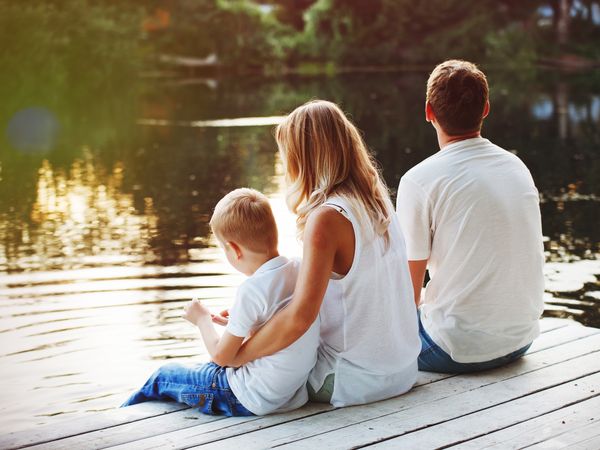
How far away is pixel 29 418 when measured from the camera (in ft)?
14.1

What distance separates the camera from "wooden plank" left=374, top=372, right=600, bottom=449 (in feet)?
8.93

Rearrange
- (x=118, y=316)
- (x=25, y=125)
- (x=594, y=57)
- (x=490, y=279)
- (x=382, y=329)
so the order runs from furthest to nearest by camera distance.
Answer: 1. (x=594, y=57)
2. (x=25, y=125)
3. (x=118, y=316)
4. (x=490, y=279)
5. (x=382, y=329)

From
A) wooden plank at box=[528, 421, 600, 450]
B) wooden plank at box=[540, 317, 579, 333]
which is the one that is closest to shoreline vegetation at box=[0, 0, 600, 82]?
wooden plank at box=[540, 317, 579, 333]

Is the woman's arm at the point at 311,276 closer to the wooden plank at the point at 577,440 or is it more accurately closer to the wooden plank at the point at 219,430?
the wooden plank at the point at 219,430

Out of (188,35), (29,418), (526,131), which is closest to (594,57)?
(188,35)

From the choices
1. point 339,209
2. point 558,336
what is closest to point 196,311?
point 339,209

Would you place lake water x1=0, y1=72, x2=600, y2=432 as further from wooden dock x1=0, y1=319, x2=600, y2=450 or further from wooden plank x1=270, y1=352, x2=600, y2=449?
wooden plank x1=270, y1=352, x2=600, y2=449

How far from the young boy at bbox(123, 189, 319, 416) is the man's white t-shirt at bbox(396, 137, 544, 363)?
534mm

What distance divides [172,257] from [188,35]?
112 feet

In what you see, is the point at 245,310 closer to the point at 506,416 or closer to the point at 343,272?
the point at 343,272

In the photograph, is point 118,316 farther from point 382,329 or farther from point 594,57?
point 594,57

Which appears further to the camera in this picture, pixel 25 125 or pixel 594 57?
pixel 594 57

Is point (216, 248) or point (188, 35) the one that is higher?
point (188, 35)

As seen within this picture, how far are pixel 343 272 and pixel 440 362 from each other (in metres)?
0.59
